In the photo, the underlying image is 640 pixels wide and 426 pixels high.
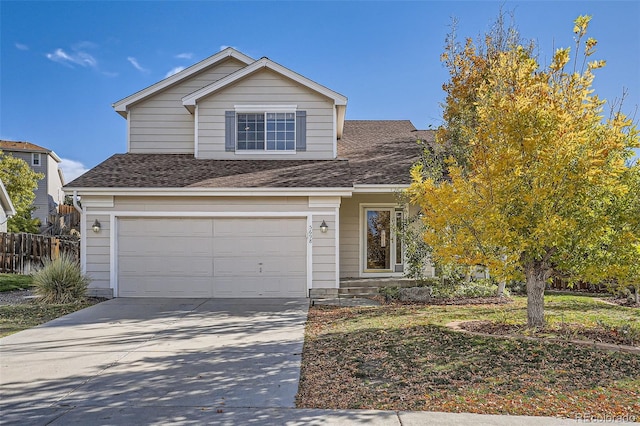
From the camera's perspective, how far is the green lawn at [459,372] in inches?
178

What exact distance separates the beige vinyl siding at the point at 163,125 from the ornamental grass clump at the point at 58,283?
4827 millimetres

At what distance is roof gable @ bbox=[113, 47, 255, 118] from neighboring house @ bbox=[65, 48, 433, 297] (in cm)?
3

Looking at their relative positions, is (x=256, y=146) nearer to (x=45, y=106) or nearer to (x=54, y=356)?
(x=54, y=356)

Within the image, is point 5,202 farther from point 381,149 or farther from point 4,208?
point 381,149

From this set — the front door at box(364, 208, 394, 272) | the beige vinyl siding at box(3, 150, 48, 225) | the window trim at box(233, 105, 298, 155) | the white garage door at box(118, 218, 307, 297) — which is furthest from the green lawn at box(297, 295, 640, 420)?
the beige vinyl siding at box(3, 150, 48, 225)

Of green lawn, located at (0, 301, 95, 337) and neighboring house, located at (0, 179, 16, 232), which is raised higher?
neighboring house, located at (0, 179, 16, 232)

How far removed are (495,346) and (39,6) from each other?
15809 mm

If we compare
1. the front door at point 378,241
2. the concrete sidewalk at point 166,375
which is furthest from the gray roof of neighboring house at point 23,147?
the front door at point 378,241

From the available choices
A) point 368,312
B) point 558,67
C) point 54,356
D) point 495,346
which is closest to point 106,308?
point 54,356

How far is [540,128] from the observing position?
655 cm

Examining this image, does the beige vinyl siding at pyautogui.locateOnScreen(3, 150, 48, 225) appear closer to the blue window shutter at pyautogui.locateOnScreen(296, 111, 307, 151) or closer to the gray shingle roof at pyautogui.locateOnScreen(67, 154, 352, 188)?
the gray shingle roof at pyautogui.locateOnScreen(67, 154, 352, 188)

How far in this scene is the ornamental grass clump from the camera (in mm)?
10703

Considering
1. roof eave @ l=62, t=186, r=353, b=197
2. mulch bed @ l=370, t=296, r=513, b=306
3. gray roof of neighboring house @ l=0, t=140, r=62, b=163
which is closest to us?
mulch bed @ l=370, t=296, r=513, b=306

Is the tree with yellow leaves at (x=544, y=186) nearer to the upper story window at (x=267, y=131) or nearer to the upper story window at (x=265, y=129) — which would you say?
the upper story window at (x=265, y=129)
